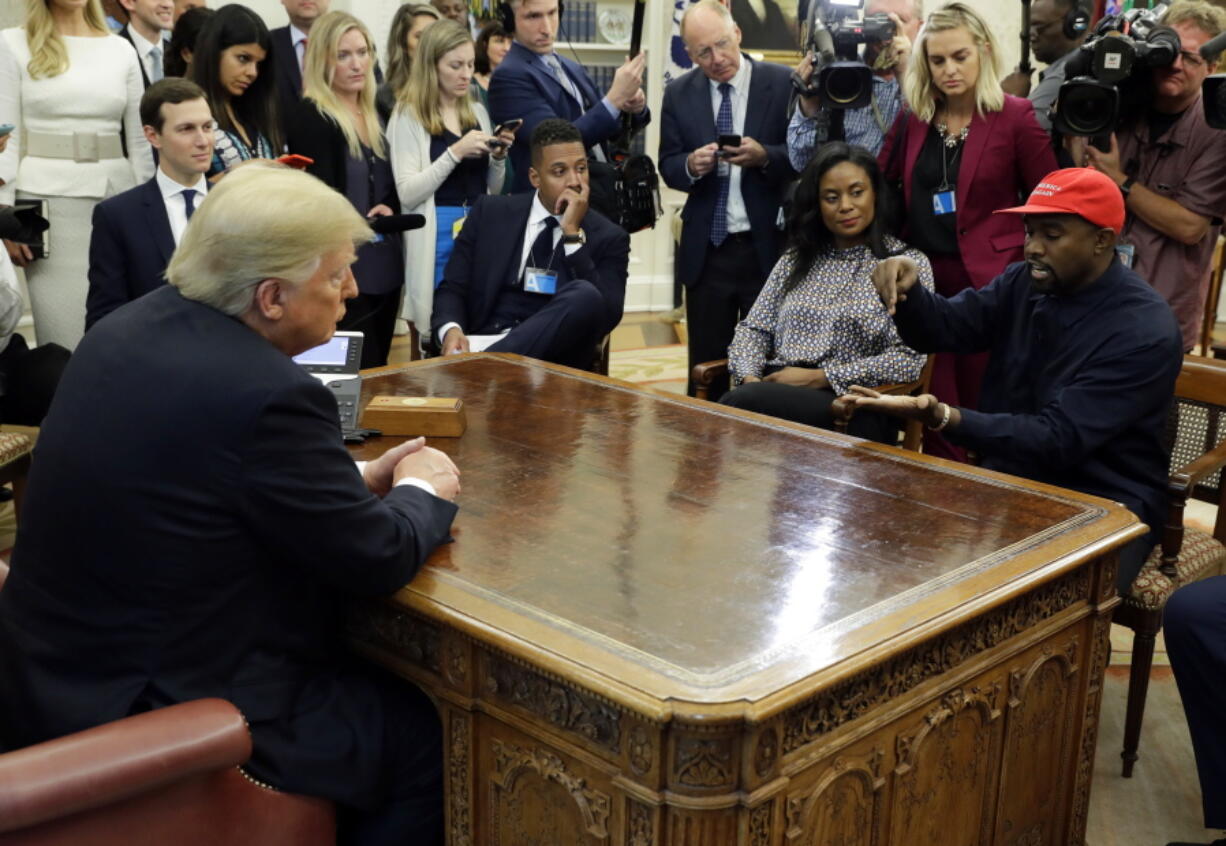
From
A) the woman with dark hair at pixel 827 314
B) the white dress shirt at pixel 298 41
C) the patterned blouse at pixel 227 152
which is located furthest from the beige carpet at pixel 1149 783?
the white dress shirt at pixel 298 41

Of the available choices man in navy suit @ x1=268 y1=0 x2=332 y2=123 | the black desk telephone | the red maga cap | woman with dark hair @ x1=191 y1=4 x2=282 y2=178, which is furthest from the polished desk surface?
man in navy suit @ x1=268 y1=0 x2=332 y2=123

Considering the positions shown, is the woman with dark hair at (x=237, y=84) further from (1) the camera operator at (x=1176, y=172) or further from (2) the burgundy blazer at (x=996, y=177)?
(1) the camera operator at (x=1176, y=172)

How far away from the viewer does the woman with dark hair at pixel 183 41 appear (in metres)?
4.20

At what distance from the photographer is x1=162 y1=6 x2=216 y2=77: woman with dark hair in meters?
4.20

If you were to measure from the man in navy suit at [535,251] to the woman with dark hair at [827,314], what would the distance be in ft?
1.75

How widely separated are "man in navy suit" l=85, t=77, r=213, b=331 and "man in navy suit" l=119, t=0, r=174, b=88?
1.15 m

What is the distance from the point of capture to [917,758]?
1.86m

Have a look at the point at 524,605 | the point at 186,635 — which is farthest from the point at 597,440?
the point at 186,635

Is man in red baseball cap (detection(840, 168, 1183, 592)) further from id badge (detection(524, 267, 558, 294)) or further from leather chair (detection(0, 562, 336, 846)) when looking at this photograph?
id badge (detection(524, 267, 558, 294))

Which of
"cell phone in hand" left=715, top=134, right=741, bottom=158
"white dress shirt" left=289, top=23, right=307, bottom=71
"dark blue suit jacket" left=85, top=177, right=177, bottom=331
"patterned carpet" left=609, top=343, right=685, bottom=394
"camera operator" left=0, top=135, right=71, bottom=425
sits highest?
"white dress shirt" left=289, top=23, right=307, bottom=71

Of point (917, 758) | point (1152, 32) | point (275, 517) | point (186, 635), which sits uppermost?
point (1152, 32)

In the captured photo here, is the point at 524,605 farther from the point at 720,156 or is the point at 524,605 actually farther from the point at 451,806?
the point at 720,156

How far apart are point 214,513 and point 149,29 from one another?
3.46 m

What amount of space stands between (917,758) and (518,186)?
3.33 metres
